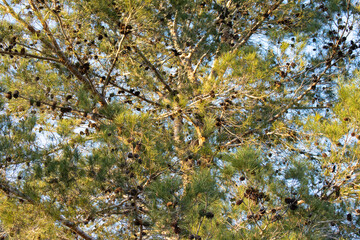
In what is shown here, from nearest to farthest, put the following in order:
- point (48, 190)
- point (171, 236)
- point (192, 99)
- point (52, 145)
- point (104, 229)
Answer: point (171, 236) → point (48, 190) → point (52, 145) → point (192, 99) → point (104, 229)

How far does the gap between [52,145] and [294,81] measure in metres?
2.64

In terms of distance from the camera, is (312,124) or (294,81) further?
(294,81)

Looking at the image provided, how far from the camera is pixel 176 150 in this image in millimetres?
3223

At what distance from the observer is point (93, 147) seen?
10.7ft

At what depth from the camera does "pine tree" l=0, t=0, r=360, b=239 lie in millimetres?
2455

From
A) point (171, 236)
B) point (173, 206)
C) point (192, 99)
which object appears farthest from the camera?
point (192, 99)

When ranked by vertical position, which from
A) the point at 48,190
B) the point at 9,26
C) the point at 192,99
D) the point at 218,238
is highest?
the point at 9,26

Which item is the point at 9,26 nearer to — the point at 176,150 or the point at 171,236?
the point at 176,150

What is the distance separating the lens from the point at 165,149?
3.20 m

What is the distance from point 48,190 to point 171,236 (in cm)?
99

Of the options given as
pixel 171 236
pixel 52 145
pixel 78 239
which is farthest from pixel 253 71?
pixel 78 239

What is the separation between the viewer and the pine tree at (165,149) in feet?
8.05

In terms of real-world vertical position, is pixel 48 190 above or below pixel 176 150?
below

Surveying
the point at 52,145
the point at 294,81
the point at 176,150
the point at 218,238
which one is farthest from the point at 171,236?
the point at 294,81
